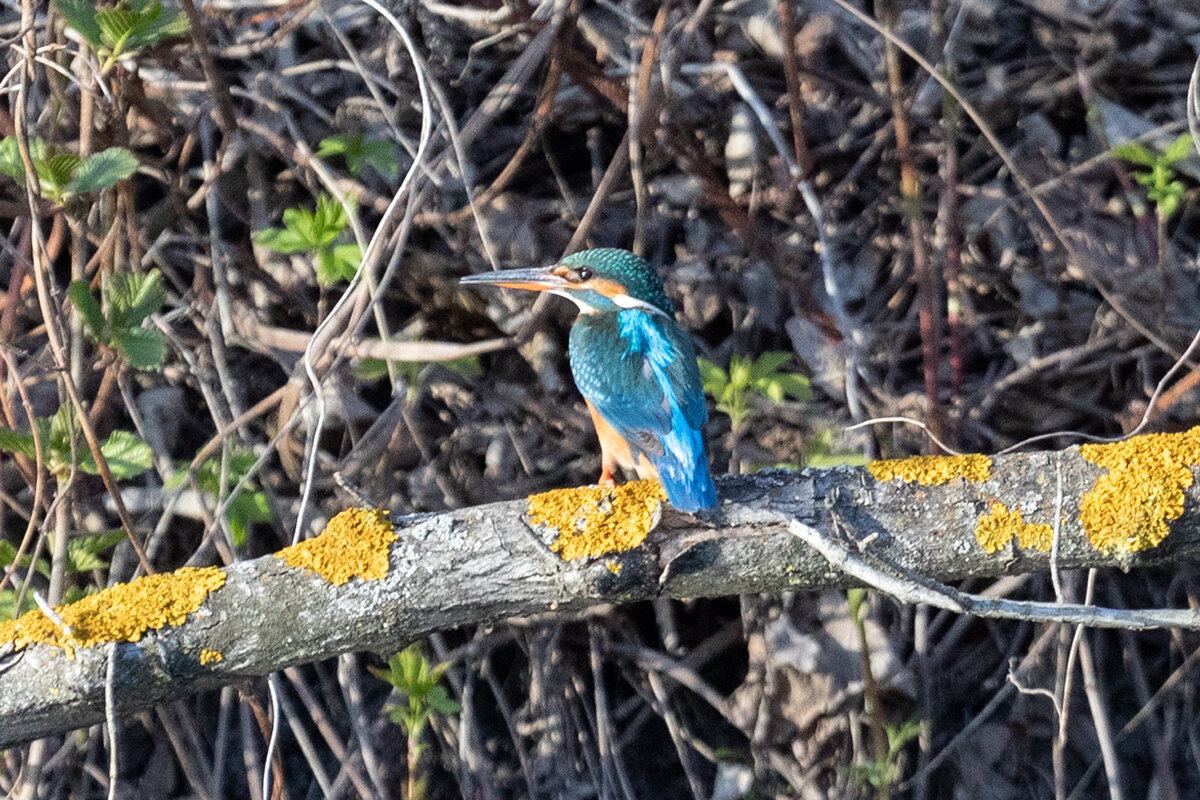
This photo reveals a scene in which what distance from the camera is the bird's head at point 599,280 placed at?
2510 millimetres

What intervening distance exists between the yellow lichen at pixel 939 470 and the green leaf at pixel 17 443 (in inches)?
65.0

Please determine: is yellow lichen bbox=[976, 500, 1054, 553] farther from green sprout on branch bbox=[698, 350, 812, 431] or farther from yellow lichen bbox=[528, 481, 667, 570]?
green sprout on branch bbox=[698, 350, 812, 431]

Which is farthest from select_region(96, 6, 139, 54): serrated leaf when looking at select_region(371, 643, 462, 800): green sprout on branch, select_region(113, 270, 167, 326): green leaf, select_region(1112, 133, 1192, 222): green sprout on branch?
select_region(1112, 133, 1192, 222): green sprout on branch

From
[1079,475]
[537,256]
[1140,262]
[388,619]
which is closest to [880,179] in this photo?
[1140,262]

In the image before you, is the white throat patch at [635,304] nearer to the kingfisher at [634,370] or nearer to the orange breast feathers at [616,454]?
the kingfisher at [634,370]

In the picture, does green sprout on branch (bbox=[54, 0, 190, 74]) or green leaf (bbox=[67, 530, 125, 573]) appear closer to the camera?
green sprout on branch (bbox=[54, 0, 190, 74])

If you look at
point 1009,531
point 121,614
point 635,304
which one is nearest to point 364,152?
point 635,304

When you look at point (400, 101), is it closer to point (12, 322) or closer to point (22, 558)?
point (12, 322)

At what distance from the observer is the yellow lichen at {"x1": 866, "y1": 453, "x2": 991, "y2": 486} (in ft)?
6.13

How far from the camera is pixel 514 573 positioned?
1803 millimetres

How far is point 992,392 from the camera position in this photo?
3016 millimetres

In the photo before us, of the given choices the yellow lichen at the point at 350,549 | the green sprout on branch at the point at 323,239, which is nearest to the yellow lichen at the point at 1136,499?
the yellow lichen at the point at 350,549

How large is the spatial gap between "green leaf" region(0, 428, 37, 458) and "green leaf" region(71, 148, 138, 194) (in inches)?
19.7

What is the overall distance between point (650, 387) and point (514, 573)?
57 centimetres
